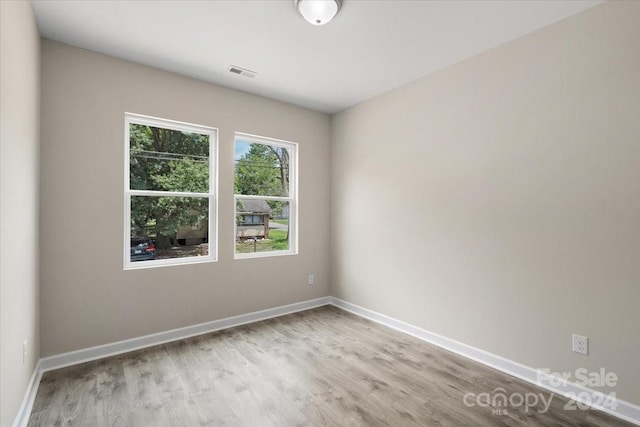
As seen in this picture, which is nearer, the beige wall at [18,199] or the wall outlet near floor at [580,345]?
the beige wall at [18,199]

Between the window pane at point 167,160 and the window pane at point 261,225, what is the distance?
581 mm

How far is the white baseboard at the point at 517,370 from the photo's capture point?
6.46 feet

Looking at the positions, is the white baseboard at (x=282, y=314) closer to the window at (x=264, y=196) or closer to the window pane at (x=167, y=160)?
the window at (x=264, y=196)

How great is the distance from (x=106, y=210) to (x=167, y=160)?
752 mm

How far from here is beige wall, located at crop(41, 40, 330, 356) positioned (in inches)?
99.6

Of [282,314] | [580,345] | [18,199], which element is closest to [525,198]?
[580,345]

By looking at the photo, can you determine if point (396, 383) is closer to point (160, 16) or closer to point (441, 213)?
point (441, 213)

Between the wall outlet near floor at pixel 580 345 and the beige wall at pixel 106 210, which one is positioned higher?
the beige wall at pixel 106 210

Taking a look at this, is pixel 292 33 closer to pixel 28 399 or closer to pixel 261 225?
pixel 261 225

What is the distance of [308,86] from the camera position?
345cm

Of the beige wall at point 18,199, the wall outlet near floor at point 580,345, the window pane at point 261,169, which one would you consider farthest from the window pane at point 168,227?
the wall outlet near floor at point 580,345

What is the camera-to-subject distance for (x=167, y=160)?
316cm

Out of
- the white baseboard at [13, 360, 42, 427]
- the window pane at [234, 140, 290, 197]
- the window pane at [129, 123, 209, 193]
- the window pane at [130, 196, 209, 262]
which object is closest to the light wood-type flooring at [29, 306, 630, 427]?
the white baseboard at [13, 360, 42, 427]

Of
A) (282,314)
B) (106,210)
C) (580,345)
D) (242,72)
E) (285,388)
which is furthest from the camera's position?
(282,314)
